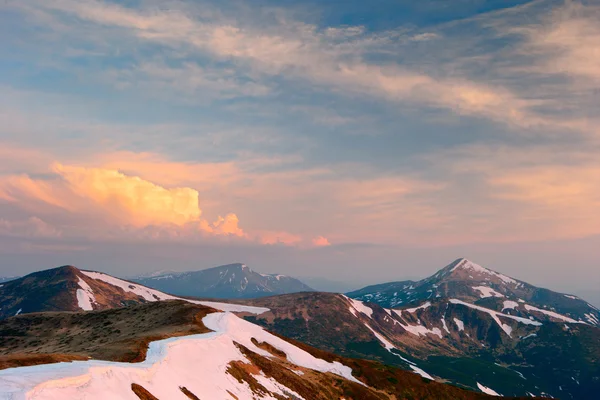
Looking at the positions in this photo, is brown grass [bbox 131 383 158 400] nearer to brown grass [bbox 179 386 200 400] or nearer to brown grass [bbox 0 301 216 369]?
brown grass [bbox 179 386 200 400]

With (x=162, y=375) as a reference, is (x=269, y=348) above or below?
below

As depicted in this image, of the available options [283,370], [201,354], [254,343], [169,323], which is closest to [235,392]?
[201,354]

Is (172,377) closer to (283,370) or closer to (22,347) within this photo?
(283,370)

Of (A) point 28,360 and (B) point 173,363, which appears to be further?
(B) point 173,363

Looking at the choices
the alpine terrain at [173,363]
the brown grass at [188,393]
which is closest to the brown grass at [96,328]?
the alpine terrain at [173,363]

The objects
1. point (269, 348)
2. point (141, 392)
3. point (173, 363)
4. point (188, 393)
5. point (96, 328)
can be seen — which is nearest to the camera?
point (141, 392)

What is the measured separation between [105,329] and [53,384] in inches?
3115

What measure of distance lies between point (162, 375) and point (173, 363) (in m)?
6.65

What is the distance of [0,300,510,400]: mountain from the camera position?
3900cm

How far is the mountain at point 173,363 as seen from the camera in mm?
39000

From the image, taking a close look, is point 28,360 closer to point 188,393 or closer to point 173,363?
point 173,363

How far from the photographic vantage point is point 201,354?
214ft

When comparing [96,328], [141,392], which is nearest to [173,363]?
[141,392]

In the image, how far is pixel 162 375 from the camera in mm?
49688
